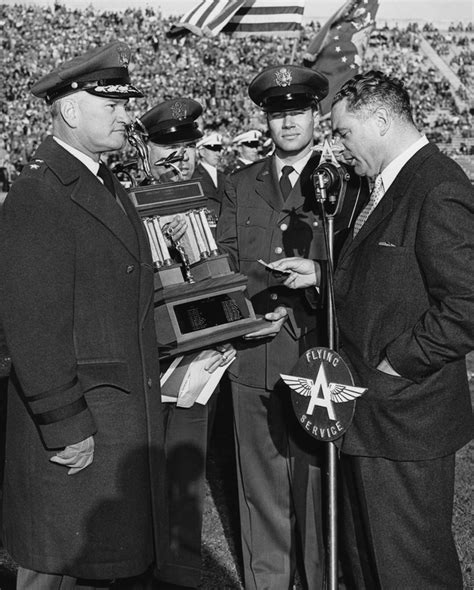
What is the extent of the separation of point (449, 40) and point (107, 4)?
2134 centimetres

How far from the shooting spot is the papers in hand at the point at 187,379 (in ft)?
12.1

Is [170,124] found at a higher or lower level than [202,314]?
higher

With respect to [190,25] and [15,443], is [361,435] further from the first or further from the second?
[190,25]

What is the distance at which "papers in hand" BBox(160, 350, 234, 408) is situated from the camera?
12.1ft

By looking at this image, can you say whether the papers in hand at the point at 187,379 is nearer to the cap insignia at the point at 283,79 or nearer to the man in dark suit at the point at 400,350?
the man in dark suit at the point at 400,350

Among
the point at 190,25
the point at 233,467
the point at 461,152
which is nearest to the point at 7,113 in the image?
the point at 461,152

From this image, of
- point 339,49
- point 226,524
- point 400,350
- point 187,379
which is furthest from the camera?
point 339,49

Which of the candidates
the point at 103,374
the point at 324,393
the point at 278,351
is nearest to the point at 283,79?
the point at 278,351

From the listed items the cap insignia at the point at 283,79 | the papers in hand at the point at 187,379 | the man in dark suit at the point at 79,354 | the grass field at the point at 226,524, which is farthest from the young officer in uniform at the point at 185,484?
the man in dark suit at the point at 79,354

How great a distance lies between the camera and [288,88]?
12.9 ft

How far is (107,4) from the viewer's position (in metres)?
48.5

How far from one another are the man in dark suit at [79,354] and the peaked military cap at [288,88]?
1.12 meters

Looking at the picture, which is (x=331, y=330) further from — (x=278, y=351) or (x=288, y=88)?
(x=288, y=88)

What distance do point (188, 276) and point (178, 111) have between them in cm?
136
